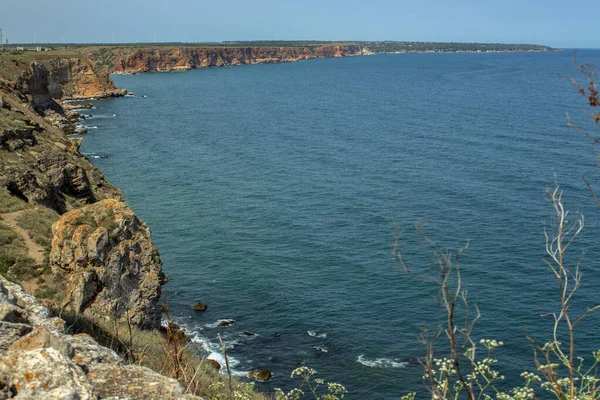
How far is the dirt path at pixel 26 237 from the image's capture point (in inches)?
962

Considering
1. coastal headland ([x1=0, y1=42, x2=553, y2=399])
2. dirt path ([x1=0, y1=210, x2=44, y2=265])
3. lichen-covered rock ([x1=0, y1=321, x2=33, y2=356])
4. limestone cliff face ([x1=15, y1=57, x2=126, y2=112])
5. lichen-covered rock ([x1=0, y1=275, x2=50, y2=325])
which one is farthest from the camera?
limestone cliff face ([x1=15, y1=57, x2=126, y2=112])

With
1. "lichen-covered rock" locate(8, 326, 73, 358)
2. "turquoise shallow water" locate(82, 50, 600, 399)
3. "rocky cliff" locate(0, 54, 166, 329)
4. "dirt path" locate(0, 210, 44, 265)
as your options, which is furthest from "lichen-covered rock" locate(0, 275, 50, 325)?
"turquoise shallow water" locate(82, 50, 600, 399)

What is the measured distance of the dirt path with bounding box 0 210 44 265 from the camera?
24.4m

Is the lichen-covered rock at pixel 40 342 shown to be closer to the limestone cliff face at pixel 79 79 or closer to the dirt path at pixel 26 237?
the dirt path at pixel 26 237

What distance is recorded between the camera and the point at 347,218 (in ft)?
151

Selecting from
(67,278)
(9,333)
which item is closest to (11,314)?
(9,333)

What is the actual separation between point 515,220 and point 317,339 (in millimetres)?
21335

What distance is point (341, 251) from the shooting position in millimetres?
40031

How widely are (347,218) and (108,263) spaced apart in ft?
80.2

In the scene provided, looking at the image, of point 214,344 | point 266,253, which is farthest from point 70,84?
point 214,344

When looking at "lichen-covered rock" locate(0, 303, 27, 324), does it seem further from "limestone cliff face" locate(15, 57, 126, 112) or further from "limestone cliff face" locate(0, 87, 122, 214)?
"limestone cliff face" locate(15, 57, 126, 112)

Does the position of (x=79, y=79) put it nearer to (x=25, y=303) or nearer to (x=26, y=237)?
(x=26, y=237)

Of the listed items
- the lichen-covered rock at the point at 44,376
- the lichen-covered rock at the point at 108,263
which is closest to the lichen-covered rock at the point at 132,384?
the lichen-covered rock at the point at 44,376

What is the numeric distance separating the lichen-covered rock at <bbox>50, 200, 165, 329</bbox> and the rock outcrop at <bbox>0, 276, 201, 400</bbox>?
13.5 meters
